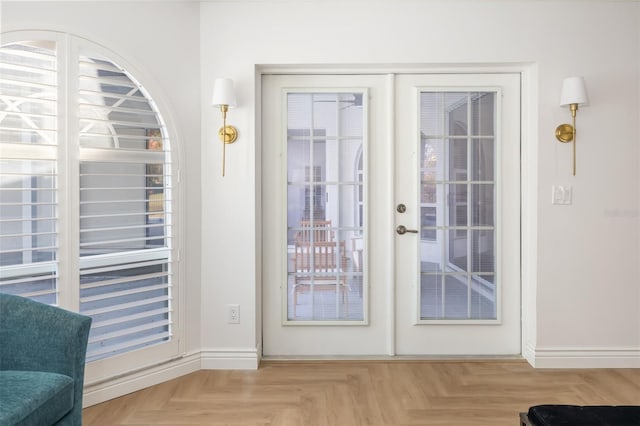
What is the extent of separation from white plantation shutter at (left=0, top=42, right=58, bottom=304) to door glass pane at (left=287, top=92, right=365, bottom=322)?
1437 mm

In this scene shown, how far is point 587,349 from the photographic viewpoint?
315cm

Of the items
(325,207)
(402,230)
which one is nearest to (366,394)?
(402,230)

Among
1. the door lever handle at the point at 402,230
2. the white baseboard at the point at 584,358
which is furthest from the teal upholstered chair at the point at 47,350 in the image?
the white baseboard at the point at 584,358

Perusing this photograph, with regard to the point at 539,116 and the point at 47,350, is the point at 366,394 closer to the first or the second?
the point at 47,350

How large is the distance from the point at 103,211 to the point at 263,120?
1200mm

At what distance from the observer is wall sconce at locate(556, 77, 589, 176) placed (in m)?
2.97

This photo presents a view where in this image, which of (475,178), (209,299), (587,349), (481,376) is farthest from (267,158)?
(587,349)

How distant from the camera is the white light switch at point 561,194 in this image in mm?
3129

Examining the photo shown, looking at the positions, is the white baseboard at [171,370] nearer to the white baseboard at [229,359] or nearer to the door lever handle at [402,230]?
the white baseboard at [229,359]

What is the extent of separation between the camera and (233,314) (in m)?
3.18

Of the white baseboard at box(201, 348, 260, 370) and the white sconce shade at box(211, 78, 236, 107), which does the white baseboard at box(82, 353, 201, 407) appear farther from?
the white sconce shade at box(211, 78, 236, 107)

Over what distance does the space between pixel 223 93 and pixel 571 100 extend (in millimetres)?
2141

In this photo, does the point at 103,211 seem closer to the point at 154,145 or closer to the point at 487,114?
the point at 154,145

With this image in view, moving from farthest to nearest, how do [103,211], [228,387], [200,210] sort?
[200,210] < [228,387] < [103,211]
